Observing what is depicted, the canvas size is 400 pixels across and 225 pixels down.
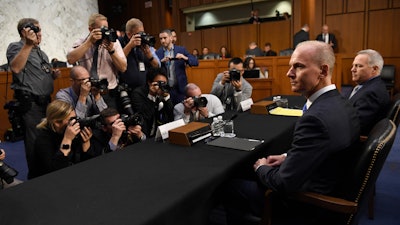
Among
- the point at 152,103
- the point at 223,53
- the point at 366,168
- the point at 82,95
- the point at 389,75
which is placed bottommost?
the point at 389,75

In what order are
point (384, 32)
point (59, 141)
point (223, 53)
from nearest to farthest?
point (59, 141) < point (384, 32) < point (223, 53)

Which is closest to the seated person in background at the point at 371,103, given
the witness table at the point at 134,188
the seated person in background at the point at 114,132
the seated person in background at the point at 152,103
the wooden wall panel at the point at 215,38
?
the witness table at the point at 134,188

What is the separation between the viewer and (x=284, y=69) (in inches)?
218

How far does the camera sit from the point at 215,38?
9586mm

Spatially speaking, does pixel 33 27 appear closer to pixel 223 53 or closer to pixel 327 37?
pixel 327 37

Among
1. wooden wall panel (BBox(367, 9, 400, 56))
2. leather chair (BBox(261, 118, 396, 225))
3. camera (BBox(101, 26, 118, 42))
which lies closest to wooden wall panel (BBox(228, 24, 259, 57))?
wooden wall panel (BBox(367, 9, 400, 56))

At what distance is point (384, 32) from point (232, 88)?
5973mm

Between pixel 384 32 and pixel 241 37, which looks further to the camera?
pixel 241 37

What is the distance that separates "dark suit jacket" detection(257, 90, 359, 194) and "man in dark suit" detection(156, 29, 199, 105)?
193cm

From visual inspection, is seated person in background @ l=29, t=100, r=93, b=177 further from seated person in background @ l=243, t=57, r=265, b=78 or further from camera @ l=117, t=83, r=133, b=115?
seated person in background @ l=243, t=57, r=265, b=78

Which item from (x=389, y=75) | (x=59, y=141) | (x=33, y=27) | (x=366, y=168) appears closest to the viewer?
(x=366, y=168)

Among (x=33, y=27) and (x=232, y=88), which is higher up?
(x=33, y=27)

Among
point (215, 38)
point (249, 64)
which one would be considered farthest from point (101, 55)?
point (215, 38)

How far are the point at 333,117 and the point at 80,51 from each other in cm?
176
